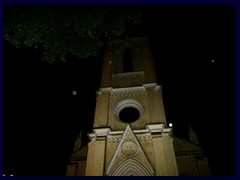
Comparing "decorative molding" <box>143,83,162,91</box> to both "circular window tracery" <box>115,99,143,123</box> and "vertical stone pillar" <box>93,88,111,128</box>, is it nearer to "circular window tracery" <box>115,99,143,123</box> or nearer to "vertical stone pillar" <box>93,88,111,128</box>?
"circular window tracery" <box>115,99,143,123</box>

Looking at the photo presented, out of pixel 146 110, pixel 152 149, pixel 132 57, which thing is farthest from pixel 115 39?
pixel 152 149

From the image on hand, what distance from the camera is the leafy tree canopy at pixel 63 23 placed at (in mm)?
9383

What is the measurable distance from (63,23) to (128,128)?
7.68 meters

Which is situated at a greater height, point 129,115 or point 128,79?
point 128,79

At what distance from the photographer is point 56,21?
32.0 ft

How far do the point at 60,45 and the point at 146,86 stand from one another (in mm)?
8163

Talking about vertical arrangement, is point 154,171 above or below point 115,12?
below

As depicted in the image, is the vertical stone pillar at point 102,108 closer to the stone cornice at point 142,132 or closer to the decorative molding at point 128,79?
the stone cornice at point 142,132

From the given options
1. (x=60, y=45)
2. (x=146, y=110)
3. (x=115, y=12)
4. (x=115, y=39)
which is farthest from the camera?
(x=115, y=39)

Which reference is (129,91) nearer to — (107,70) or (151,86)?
(151,86)

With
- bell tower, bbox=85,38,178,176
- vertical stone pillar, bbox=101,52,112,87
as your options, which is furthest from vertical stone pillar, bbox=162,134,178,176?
vertical stone pillar, bbox=101,52,112,87

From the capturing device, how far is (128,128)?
15391mm

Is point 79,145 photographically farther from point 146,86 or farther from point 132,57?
point 132,57

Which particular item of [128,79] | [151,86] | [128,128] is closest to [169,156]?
[128,128]
